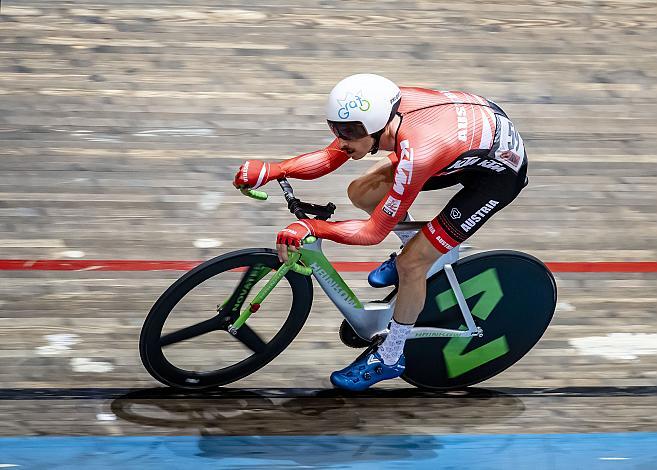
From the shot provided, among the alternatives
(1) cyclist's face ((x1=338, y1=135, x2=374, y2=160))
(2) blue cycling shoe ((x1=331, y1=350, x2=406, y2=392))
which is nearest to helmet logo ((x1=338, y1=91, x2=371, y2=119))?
(1) cyclist's face ((x1=338, y1=135, x2=374, y2=160))

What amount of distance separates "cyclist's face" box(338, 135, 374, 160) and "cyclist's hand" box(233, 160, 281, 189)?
305 mm

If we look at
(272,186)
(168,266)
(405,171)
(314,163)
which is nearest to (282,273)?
(314,163)

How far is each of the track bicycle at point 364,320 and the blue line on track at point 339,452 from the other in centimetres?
31

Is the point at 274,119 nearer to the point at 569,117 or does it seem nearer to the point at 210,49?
the point at 210,49

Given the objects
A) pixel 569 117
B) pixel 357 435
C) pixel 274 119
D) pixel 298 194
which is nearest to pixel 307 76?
pixel 274 119

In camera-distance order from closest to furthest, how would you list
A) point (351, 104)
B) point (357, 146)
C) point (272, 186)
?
1. point (351, 104)
2. point (357, 146)
3. point (272, 186)

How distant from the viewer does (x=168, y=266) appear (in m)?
4.91

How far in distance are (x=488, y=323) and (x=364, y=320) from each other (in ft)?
1.67

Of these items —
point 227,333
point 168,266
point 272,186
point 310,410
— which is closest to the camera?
point 310,410

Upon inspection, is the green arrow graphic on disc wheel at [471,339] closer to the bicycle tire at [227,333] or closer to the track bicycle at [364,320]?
the track bicycle at [364,320]

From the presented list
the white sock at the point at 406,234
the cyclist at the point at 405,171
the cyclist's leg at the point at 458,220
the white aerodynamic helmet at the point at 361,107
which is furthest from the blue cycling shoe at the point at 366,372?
the white aerodynamic helmet at the point at 361,107

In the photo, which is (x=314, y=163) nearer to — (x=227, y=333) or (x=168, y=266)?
(x=227, y=333)

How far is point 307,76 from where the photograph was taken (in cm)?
634

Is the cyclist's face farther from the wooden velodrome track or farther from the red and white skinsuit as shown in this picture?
the wooden velodrome track
